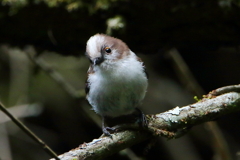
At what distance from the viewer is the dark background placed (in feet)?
10.4

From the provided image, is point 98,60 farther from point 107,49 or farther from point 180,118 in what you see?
point 180,118

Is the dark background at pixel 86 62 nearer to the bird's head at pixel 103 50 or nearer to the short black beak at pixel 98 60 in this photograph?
the bird's head at pixel 103 50

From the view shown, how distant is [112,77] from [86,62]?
9.34ft

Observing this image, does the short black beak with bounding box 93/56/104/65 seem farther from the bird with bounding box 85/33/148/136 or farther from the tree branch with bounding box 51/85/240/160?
the tree branch with bounding box 51/85/240/160

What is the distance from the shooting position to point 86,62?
518 cm

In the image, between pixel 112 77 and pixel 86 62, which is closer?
pixel 112 77

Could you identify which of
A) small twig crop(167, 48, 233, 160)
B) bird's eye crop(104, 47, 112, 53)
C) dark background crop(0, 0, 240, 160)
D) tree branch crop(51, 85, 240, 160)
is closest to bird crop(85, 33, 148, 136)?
bird's eye crop(104, 47, 112, 53)

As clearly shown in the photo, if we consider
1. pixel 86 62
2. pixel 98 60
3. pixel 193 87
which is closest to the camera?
pixel 98 60

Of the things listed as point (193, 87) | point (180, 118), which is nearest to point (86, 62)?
point (193, 87)

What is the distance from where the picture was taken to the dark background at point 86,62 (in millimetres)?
3160

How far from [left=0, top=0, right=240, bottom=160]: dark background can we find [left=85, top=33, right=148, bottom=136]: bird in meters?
0.65

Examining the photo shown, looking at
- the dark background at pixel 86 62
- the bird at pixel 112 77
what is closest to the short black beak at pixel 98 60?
the bird at pixel 112 77

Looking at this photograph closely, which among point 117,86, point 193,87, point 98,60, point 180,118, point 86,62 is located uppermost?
point 86,62

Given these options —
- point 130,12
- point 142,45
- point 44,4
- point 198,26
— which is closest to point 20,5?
point 44,4
